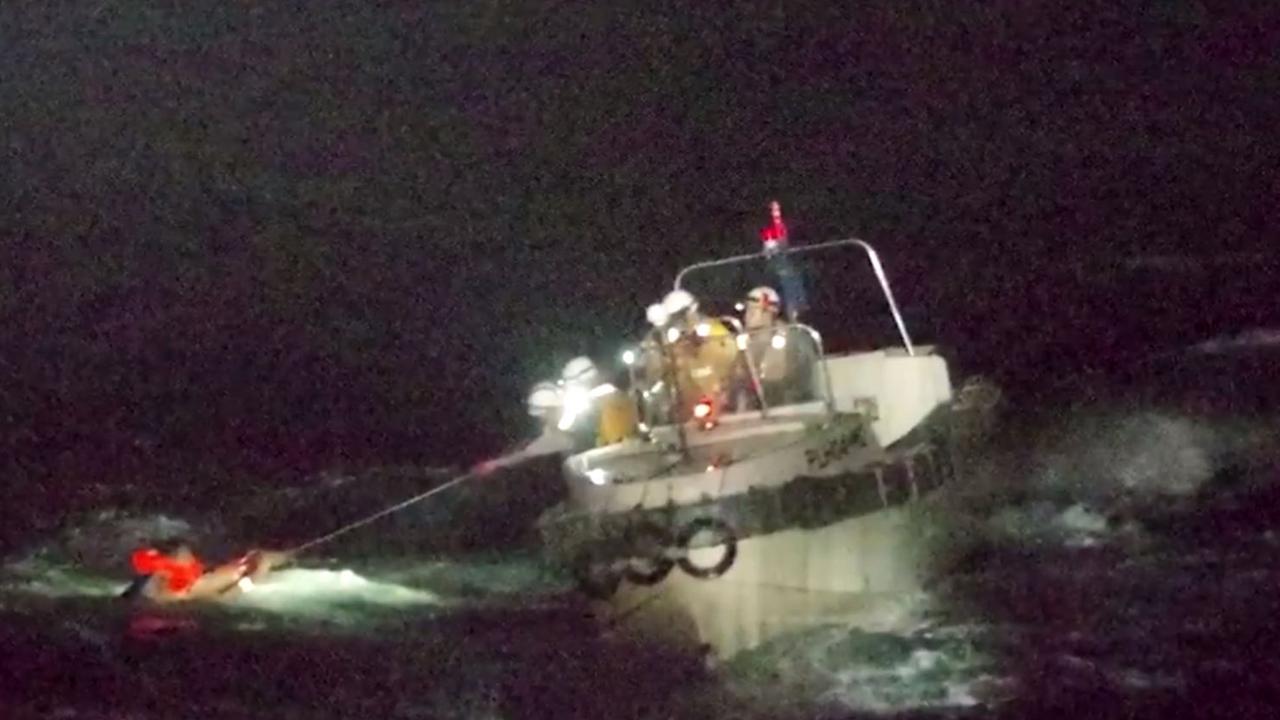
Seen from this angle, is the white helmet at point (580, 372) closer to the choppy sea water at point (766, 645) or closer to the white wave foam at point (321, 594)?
the choppy sea water at point (766, 645)

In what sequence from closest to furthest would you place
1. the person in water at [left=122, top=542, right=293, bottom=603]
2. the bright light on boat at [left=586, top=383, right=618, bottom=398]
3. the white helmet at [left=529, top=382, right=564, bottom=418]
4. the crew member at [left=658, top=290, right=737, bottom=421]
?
the person in water at [left=122, top=542, right=293, bottom=603], the crew member at [left=658, top=290, right=737, bottom=421], the bright light on boat at [left=586, top=383, right=618, bottom=398], the white helmet at [left=529, top=382, right=564, bottom=418]

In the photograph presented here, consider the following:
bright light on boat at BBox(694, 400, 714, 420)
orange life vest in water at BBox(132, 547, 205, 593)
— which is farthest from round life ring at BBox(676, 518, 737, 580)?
orange life vest in water at BBox(132, 547, 205, 593)

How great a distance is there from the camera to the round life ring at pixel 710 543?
49.2 ft

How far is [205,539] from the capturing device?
29703mm

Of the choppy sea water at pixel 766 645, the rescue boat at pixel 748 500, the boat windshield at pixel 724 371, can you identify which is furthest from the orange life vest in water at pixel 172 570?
the boat windshield at pixel 724 371

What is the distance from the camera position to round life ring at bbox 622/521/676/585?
49.4 feet

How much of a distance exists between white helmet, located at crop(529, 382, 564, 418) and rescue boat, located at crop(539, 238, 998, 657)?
3.37 ft

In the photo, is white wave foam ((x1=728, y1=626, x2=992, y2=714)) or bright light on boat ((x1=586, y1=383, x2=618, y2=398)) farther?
bright light on boat ((x1=586, y1=383, x2=618, y2=398))

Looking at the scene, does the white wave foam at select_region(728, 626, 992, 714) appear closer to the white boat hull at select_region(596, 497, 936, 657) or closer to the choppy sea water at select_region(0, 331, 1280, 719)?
the choppy sea water at select_region(0, 331, 1280, 719)

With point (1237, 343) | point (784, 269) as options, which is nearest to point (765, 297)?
point (784, 269)

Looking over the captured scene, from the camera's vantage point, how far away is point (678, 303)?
58.9 ft

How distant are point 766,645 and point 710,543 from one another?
1.04m

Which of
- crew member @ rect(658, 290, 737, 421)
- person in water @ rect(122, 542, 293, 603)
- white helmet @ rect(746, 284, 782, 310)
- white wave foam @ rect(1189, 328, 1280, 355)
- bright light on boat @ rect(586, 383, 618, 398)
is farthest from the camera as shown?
white wave foam @ rect(1189, 328, 1280, 355)

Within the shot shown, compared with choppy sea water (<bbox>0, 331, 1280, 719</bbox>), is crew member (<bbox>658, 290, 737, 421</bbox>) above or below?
above
